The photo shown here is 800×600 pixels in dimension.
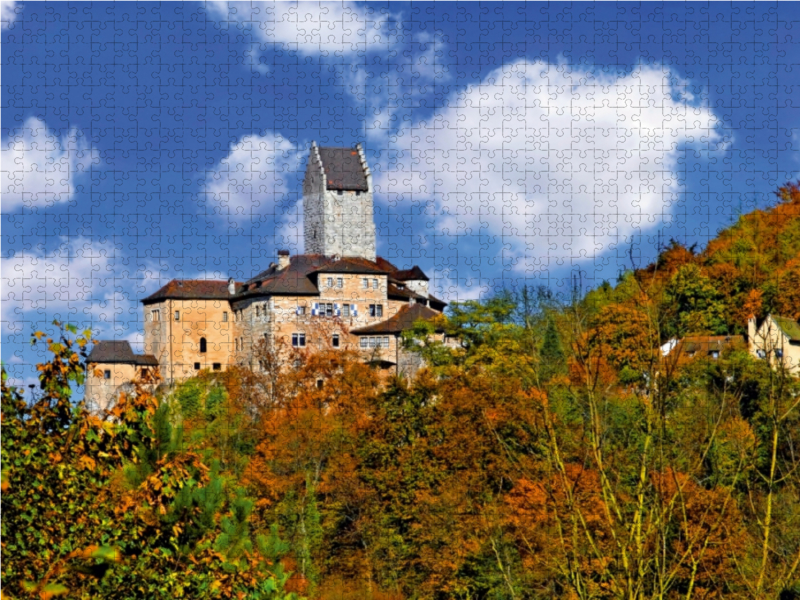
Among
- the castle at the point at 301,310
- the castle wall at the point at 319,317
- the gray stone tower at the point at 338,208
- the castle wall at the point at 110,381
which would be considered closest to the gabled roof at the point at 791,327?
the castle at the point at 301,310

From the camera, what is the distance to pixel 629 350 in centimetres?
5009

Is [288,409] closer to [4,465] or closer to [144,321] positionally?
[144,321]

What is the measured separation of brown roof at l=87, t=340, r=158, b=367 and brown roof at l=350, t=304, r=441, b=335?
11.5 metres

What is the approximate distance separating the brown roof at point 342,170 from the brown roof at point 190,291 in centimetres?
892

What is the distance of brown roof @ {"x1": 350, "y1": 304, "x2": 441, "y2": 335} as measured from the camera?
238 feet

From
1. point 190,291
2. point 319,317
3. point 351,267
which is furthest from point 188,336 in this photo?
point 351,267

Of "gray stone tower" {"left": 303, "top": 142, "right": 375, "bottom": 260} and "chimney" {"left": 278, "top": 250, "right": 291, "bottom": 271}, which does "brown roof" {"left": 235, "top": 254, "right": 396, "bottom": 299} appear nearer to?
"chimney" {"left": 278, "top": 250, "right": 291, "bottom": 271}

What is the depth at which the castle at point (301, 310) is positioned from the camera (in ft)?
241

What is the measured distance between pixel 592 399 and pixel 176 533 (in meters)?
3.00

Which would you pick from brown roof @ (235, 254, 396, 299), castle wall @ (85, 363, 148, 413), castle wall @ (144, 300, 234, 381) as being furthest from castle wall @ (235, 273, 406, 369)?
castle wall @ (85, 363, 148, 413)

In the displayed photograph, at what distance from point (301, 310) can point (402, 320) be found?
17.8 ft

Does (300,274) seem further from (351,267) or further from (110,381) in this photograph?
(110,381)

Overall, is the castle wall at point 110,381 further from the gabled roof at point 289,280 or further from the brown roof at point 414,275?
the brown roof at point 414,275

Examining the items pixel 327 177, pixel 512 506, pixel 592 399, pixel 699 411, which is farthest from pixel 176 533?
pixel 327 177
